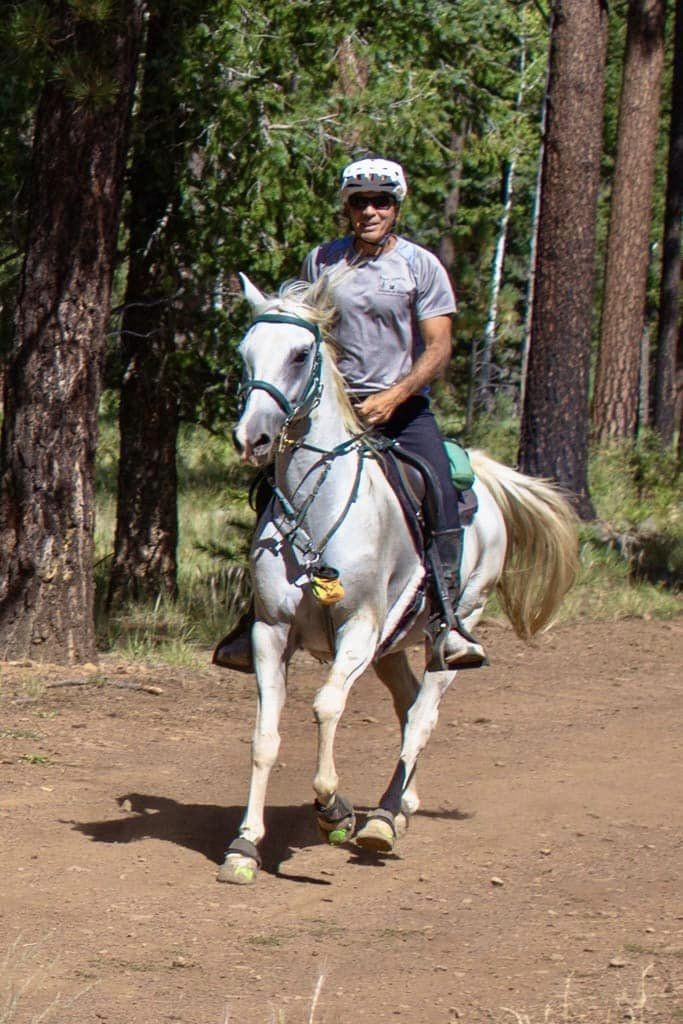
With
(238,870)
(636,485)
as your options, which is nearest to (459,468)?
(238,870)

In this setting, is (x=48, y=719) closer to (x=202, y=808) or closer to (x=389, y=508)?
(x=202, y=808)

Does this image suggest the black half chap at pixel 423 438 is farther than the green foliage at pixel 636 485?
No

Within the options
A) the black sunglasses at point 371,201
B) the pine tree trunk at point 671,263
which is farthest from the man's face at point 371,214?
the pine tree trunk at point 671,263

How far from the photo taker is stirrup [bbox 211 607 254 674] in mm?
6957

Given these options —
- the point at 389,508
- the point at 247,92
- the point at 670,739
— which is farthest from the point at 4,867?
the point at 247,92

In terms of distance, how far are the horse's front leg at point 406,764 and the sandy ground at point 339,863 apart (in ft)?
0.58

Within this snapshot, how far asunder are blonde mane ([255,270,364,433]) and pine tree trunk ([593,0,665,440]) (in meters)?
16.4

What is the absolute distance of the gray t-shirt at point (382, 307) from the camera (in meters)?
6.83

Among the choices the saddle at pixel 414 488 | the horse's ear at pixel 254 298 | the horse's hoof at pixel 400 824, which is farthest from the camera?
the horse's hoof at pixel 400 824

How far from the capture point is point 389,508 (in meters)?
6.98

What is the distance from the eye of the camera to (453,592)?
750 cm

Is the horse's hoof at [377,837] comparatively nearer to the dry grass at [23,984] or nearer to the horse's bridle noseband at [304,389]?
the dry grass at [23,984]

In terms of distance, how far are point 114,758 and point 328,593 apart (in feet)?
9.30

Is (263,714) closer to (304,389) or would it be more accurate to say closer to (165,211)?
(304,389)
